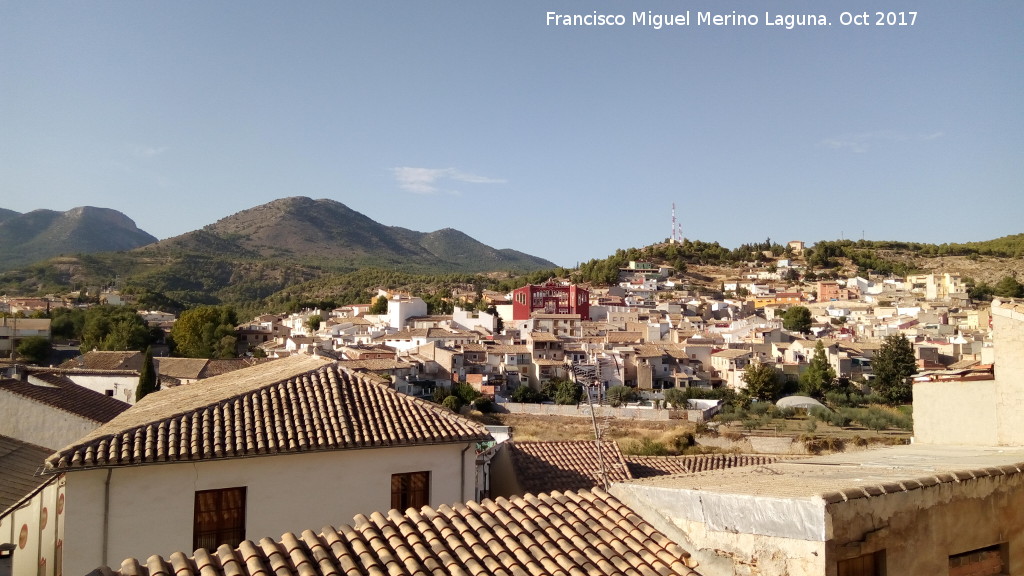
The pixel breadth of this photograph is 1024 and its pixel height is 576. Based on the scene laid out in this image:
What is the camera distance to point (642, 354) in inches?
2000

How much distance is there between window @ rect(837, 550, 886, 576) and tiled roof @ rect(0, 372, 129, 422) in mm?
14185

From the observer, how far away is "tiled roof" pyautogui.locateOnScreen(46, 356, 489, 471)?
758 centimetres

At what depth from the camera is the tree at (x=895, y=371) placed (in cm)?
4259

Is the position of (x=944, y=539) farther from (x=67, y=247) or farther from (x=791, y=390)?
(x=67, y=247)

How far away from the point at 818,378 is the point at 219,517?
1705 inches

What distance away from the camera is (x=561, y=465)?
14.3 metres

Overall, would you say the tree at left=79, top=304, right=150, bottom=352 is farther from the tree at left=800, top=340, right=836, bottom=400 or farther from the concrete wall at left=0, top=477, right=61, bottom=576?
the tree at left=800, top=340, right=836, bottom=400

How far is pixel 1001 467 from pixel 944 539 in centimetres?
78

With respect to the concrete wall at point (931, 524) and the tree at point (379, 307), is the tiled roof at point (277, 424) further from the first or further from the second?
the tree at point (379, 307)

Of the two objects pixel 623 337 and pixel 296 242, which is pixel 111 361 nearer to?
pixel 623 337

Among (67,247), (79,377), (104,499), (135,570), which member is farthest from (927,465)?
(67,247)

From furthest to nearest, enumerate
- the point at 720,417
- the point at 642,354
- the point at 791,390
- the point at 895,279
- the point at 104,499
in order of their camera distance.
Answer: the point at 895,279, the point at 642,354, the point at 791,390, the point at 720,417, the point at 104,499

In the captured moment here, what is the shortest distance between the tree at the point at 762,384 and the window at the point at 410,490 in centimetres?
3868

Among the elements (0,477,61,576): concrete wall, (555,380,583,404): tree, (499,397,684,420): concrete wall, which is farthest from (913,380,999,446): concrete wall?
(555,380,583,404): tree
